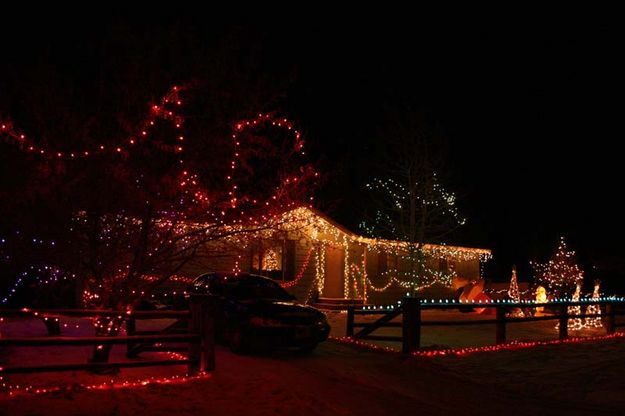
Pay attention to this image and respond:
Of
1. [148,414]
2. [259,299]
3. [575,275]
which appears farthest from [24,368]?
[575,275]

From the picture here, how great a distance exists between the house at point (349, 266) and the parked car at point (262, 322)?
24.4 feet

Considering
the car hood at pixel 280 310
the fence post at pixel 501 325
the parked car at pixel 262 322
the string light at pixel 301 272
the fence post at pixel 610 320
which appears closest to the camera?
the parked car at pixel 262 322

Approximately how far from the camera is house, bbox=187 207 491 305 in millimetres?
24844

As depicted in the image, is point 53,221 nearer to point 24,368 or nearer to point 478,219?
point 24,368

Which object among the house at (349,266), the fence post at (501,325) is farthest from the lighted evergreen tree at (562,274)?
the fence post at (501,325)

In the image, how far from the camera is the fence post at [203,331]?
33.6 feet

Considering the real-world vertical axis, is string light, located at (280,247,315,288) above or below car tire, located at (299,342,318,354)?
above

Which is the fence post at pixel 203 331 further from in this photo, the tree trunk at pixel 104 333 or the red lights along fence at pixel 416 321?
the red lights along fence at pixel 416 321

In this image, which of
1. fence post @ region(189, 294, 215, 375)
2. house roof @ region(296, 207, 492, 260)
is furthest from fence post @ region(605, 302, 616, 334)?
fence post @ region(189, 294, 215, 375)

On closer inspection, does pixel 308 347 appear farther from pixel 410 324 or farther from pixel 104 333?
pixel 104 333

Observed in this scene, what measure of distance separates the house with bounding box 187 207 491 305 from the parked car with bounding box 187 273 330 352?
7432mm

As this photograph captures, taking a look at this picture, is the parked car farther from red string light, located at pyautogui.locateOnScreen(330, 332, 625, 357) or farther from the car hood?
red string light, located at pyautogui.locateOnScreen(330, 332, 625, 357)

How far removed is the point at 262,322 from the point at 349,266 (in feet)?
47.9

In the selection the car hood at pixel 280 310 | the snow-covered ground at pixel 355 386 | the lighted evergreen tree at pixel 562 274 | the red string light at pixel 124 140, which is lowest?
the snow-covered ground at pixel 355 386
